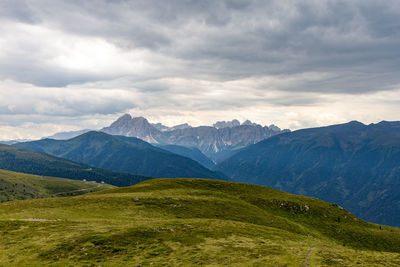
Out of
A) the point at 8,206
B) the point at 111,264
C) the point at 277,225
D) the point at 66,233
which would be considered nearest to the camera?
the point at 111,264

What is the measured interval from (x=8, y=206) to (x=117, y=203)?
23.7 meters

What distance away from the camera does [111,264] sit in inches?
1176

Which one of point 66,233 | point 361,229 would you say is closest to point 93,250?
point 66,233

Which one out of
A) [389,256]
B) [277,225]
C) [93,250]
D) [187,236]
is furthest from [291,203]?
[93,250]

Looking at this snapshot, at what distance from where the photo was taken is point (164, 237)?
38875mm

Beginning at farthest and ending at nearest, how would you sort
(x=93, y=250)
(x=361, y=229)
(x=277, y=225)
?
1. (x=361, y=229)
2. (x=277, y=225)
3. (x=93, y=250)

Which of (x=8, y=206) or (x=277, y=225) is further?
(x=277, y=225)

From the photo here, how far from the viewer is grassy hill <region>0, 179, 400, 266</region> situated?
31312 mm

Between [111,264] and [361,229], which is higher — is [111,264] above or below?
above

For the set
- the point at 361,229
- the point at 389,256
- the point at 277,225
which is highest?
the point at 389,256

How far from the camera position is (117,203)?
64.1m

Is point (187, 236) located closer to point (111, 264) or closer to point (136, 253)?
point (136, 253)

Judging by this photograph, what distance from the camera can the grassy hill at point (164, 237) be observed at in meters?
31.3

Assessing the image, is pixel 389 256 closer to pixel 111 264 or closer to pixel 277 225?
pixel 277 225
